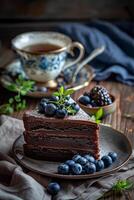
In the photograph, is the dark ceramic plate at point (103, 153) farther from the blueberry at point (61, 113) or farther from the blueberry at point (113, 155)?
the blueberry at point (61, 113)

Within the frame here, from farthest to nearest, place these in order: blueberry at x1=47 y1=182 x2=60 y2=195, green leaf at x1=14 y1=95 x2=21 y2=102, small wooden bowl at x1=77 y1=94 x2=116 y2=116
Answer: green leaf at x1=14 y1=95 x2=21 y2=102, small wooden bowl at x1=77 y1=94 x2=116 y2=116, blueberry at x1=47 y1=182 x2=60 y2=195

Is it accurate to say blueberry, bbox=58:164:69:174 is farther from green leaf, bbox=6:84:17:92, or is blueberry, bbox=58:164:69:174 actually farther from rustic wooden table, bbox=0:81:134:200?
green leaf, bbox=6:84:17:92

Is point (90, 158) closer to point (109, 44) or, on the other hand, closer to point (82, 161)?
point (82, 161)

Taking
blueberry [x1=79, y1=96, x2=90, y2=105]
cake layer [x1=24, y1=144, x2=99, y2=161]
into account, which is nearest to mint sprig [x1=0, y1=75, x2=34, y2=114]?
blueberry [x1=79, y1=96, x2=90, y2=105]

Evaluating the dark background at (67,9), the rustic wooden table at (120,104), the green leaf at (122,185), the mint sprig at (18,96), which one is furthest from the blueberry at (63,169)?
the dark background at (67,9)

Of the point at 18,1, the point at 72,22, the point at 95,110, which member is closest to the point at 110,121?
the point at 95,110

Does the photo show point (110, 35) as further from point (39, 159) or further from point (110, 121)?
point (39, 159)

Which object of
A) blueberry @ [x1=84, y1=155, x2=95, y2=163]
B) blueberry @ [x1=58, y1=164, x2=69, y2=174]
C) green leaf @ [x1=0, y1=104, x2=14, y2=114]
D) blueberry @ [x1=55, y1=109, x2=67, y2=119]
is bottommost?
green leaf @ [x1=0, y1=104, x2=14, y2=114]
